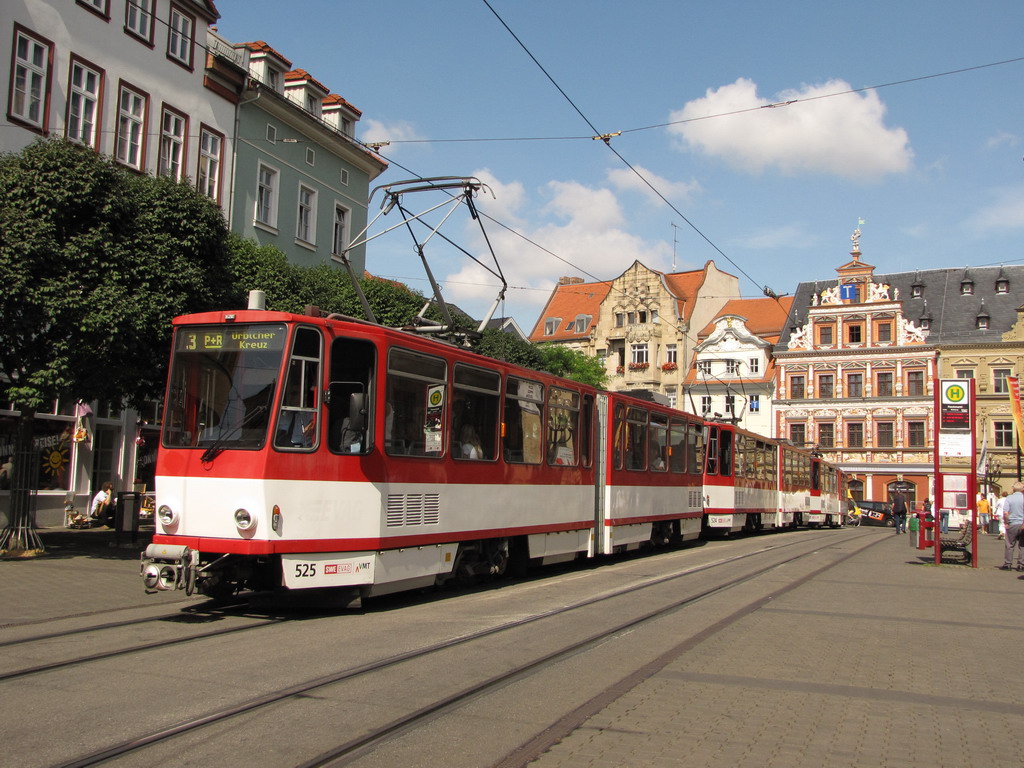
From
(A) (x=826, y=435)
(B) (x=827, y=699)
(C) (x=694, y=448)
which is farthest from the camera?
(A) (x=826, y=435)

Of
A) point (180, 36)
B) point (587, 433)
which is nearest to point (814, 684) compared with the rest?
point (587, 433)

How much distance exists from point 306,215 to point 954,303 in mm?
50059

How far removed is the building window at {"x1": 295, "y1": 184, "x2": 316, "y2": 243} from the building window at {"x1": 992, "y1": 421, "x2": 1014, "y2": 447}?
49027 millimetres

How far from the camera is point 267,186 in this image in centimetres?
2877

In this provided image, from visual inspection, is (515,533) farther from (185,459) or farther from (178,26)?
(178,26)

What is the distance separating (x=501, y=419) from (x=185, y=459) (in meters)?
4.45

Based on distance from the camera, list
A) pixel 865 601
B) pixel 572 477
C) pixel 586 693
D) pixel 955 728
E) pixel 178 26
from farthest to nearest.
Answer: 1. pixel 178 26
2. pixel 572 477
3. pixel 865 601
4. pixel 586 693
5. pixel 955 728

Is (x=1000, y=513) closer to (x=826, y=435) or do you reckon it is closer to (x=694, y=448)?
(x=694, y=448)

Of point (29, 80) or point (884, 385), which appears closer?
point (29, 80)

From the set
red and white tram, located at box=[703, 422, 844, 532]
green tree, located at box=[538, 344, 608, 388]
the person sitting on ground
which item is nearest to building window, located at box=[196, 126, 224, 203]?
the person sitting on ground

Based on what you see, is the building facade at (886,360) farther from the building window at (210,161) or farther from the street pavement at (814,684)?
the street pavement at (814,684)

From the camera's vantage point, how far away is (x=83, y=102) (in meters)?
22.0

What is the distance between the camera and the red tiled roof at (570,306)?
77125mm

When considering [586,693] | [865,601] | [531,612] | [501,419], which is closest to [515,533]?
[501,419]
